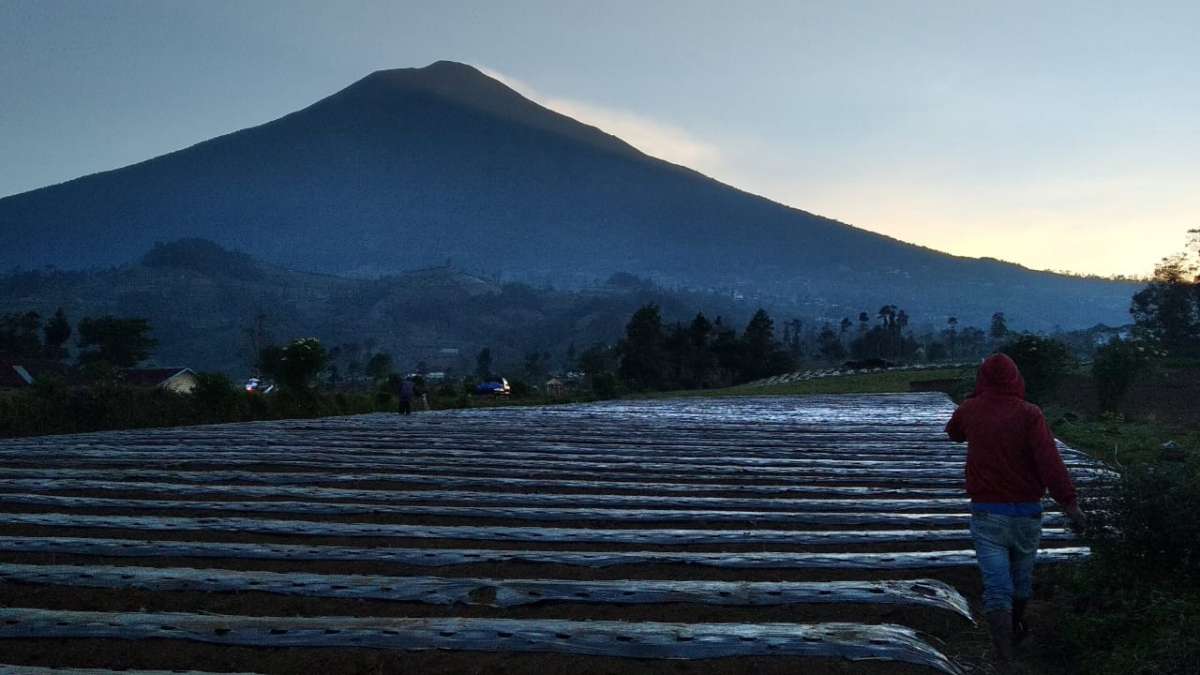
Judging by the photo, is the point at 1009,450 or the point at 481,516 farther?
the point at 481,516

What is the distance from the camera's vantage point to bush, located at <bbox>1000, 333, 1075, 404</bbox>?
15516 millimetres

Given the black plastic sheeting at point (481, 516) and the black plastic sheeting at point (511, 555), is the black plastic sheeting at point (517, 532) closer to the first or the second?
→ the black plastic sheeting at point (481, 516)

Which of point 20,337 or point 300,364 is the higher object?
point 20,337

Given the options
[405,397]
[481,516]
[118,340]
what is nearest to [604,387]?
[405,397]

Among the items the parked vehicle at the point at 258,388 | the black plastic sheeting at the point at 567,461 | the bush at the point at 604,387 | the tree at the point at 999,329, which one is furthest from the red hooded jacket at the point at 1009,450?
the bush at the point at 604,387

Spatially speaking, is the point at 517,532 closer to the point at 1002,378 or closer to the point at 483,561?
the point at 483,561

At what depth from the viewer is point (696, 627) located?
3809 millimetres

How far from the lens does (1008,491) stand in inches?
154

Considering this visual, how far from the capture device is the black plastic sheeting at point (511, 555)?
489cm

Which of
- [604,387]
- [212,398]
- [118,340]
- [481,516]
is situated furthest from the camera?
[118,340]

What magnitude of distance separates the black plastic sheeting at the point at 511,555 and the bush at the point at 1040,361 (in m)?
11.5

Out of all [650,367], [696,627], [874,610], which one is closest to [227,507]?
[696,627]

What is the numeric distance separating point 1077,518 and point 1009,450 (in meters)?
0.49

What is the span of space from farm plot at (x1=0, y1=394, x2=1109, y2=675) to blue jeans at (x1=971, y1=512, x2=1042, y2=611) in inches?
13.3
